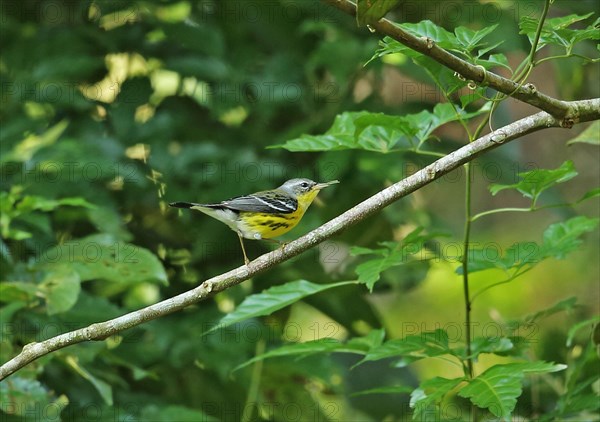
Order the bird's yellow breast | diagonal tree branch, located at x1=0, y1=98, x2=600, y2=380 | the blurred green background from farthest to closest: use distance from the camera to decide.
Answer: the blurred green background, the bird's yellow breast, diagonal tree branch, located at x1=0, y1=98, x2=600, y2=380

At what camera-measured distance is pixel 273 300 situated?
3.37 m

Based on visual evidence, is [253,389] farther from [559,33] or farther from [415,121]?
[559,33]

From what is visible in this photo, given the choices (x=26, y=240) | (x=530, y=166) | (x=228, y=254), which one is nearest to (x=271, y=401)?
→ (x=228, y=254)

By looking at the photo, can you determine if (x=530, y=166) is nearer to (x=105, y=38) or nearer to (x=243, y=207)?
(x=243, y=207)

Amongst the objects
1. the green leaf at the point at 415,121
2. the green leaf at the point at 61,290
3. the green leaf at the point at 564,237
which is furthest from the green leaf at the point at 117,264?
the green leaf at the point at 564,237

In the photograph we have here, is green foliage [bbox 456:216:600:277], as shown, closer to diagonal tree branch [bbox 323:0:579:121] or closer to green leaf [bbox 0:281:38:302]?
diagonal tree branch [bbox 323:0:579:121]

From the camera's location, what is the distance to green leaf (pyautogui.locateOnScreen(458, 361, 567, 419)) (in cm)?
278

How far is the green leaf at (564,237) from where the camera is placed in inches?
132

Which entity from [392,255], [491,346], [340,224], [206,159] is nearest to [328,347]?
[392,255]

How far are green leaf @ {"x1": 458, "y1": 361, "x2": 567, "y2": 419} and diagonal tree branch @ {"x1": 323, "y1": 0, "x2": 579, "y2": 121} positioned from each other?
0.85 meters

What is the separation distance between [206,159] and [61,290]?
4.73 feet

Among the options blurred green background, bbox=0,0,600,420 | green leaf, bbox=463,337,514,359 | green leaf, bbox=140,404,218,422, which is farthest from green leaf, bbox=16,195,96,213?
green leaf, bbox=463,337,514,359

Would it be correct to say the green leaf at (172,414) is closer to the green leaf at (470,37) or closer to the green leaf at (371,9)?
the green leaf at (470,37)

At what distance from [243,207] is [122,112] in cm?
137
